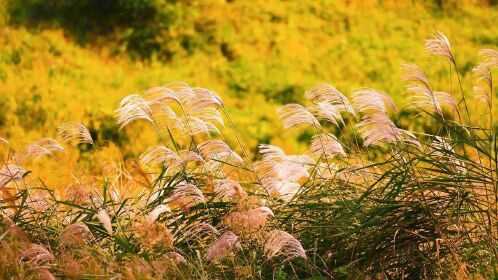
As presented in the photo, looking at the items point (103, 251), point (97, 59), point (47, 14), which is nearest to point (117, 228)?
point (103, 251)

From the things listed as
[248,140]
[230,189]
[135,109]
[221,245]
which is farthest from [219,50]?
[221,245]

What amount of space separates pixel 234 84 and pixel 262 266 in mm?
7224

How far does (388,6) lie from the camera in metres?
13.4

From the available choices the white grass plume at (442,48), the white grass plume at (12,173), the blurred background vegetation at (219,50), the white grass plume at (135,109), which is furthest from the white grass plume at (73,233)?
the blurred background vegetation at (219,50)

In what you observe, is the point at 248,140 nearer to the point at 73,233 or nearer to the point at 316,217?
the point at 316,217

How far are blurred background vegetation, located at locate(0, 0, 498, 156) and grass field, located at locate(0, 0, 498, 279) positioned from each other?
3cm

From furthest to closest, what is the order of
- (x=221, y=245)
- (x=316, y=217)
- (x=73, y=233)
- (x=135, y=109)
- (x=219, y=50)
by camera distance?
(x=219, y=50) → (x=316, y=217) → (x=135, y=109) → (x=73, y=233) → (x=221, y=245)

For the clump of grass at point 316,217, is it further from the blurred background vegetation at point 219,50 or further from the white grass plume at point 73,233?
the blurred background vegetation at point 219,50

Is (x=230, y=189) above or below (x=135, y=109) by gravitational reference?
below

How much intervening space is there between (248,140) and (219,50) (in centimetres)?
223

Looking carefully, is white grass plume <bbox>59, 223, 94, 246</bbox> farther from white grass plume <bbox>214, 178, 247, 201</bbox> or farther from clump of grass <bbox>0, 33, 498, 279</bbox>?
white grass plume <bbox>214, 178, 247, 201</bbox>

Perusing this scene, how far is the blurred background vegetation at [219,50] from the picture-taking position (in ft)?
36.2

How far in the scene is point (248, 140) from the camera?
1061 centimetres

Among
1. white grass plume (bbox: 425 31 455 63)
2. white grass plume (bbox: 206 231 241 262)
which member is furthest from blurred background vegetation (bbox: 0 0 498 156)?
white grass plume (bbox: 206 231 241 262)
